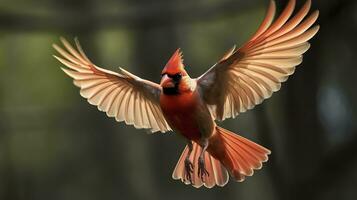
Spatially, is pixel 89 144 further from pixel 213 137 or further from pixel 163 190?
pixel 213 137

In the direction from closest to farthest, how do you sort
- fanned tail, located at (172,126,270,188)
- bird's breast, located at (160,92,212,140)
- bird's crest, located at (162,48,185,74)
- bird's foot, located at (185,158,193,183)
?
bird's crest, located at (162,48,185,74), bird's breast, located at (160,92,212,140), bird's foot, located at (185,158,193,183), fanned tail, located at (172,126,270,188)

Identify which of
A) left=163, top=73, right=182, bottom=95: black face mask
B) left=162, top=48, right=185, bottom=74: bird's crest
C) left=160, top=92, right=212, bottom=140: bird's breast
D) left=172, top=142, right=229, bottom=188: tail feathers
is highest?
left=162, top=48, right=185, bottom=74: bird's crest

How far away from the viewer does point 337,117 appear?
12.3 feet

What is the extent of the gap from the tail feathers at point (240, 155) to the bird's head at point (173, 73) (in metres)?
0.44

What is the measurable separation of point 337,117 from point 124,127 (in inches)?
60.2

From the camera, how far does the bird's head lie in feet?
5.10

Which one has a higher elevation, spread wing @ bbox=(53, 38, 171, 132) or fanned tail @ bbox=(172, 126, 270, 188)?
spread wing @ bbox=(53, 38, 171, 132)

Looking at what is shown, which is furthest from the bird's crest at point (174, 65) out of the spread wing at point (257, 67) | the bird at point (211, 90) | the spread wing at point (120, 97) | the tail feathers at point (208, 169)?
the tail feathers at point (208, 169)

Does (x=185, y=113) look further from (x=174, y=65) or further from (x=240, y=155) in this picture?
(x=240, y=155)

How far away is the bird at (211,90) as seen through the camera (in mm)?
1623

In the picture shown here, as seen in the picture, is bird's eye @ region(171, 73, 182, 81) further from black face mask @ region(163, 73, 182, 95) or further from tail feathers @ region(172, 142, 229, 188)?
tail feathers @ region(172, 142, 229, 188)

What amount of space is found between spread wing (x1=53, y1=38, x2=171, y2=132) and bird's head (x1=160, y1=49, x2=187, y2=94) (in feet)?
1.16

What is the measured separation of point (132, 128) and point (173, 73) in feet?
9.50

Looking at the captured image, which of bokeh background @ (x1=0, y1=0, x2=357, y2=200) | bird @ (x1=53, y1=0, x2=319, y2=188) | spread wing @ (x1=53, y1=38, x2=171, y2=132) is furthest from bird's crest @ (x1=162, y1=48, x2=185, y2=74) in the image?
bokeh background @ (x1=0, y1=0, x2=357, y2=200)
